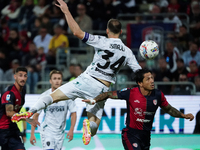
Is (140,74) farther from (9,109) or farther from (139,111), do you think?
(9,109)

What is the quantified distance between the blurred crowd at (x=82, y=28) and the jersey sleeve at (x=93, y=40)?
4613 millimetres

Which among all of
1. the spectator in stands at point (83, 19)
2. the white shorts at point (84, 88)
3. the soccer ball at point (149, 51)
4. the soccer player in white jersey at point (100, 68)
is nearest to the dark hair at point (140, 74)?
the soccer player in white jersey at point (100, 68)

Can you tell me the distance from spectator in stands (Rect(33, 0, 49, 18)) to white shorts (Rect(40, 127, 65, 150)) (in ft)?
25.8

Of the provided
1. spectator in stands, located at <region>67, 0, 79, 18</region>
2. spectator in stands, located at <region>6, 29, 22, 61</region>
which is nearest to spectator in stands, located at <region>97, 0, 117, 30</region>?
spectator in stands, located at <region>67, 0, 79, 18</region>

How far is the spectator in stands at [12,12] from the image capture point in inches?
544

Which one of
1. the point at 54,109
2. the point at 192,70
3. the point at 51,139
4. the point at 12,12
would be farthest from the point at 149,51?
the point at 12,12

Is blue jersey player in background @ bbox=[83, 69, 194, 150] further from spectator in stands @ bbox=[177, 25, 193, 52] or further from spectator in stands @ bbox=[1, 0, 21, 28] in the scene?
spectator in stands @ bbox=[1, 0, 21, 28]

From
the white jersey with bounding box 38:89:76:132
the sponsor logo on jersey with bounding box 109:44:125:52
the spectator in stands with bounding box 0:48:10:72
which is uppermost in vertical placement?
the sponsor logo on jersey with bounding box 109:44:125:52

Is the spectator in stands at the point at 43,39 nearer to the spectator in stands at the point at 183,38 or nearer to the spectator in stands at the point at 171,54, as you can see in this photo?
the spectator in stands at the point at 171,54

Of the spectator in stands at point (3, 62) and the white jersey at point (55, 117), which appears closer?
the white jersey at point (55, 117)

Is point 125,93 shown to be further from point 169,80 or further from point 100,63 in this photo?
point 169,80

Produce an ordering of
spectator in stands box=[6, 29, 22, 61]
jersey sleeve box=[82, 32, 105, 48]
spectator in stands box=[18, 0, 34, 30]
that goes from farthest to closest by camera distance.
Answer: spectator in stands box=[18, 0, 34, 30] < spectator in stands box=[6, 29, 22, 61] < jersey sleeve box=[82, 32, 105, 48]

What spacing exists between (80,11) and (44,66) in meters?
2.39

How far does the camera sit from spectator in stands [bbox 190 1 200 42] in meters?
11.4
